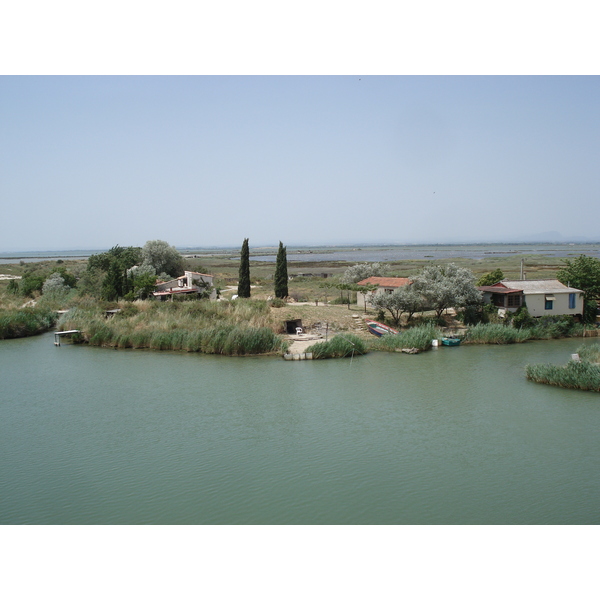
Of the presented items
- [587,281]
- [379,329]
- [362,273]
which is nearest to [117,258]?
[362,273]

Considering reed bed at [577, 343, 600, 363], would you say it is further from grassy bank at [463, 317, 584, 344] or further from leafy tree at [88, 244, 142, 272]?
leafy tree at [88, 244, 142, 272]

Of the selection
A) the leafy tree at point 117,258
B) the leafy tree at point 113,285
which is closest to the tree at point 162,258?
the leafy tree at point 117,258

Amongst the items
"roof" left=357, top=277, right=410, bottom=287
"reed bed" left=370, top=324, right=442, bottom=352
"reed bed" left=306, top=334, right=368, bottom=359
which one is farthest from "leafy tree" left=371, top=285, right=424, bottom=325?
"reed bed" left=306, top=334, right=368, bottom=359

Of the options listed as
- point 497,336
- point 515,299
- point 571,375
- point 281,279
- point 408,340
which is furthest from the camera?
point 281,279

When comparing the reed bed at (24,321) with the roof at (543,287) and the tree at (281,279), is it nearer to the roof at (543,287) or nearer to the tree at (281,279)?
the tree at (281,279)

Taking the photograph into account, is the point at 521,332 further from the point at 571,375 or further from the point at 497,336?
the point at 571,375

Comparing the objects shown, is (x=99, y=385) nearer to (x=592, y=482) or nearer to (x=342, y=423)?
(x=342, y=423)

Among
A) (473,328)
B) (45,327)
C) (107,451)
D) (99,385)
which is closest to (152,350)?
(99,385)
